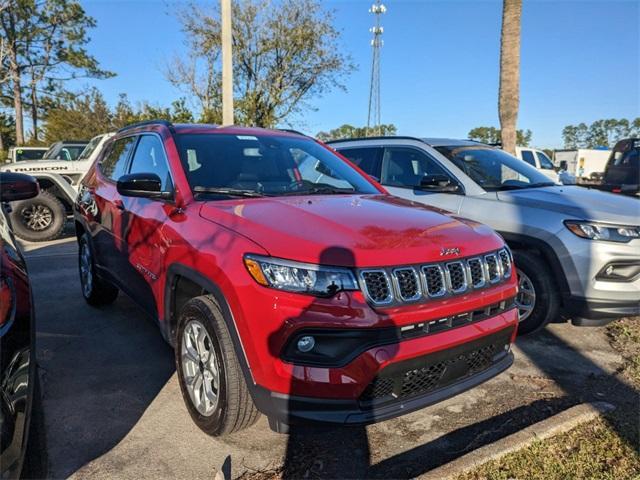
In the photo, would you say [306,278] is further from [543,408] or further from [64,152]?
[64,152]

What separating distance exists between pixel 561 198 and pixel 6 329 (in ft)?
13.6

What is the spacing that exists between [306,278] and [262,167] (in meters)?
1.52

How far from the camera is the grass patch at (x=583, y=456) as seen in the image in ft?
7.17

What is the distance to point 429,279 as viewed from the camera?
86.8 inches

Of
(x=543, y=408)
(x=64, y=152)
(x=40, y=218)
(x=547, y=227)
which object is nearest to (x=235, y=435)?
(x=543, y=408)

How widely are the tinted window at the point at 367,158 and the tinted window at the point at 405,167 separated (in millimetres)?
103

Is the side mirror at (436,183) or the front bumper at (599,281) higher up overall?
the side mirror at (436,183)

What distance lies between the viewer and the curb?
2.12 meters

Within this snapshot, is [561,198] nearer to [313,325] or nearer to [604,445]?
[604,445]

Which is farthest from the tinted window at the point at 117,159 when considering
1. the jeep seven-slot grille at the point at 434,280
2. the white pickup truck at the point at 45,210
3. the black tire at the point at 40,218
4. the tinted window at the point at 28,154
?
the tinted window at the point at 28,154

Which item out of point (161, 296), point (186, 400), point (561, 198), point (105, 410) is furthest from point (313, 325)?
point (561, 198)

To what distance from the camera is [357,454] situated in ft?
8.03

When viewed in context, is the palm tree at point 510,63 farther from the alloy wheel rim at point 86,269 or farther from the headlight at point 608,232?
the alloy wheel rim at point 86,269

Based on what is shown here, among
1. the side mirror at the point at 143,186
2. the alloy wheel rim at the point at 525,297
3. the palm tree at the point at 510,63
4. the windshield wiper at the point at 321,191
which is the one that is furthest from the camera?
the palm tree at the point at 510,63
